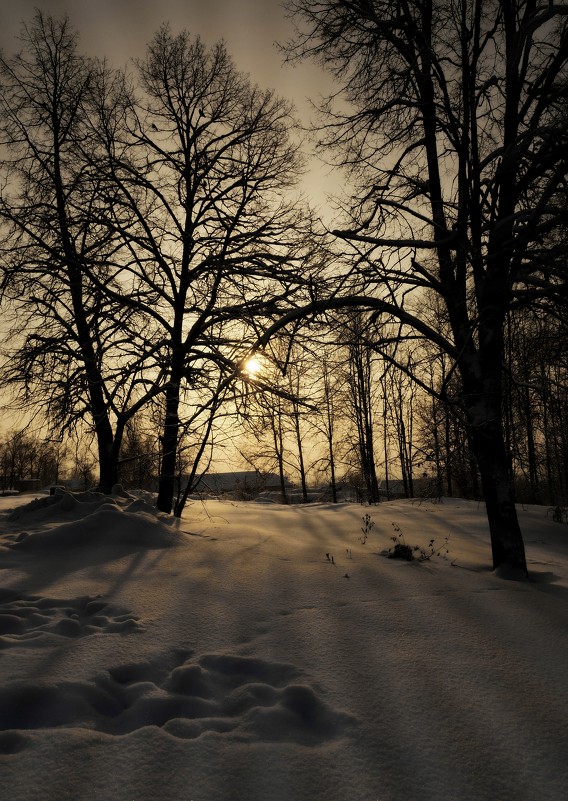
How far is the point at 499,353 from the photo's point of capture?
4965 mm

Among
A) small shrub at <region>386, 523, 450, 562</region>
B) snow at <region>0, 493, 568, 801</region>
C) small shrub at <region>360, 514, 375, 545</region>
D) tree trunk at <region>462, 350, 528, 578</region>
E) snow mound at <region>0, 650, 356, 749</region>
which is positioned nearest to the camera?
snow at <region>0, 493, 568, 801</region>

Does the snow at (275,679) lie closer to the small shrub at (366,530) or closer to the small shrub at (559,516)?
the small shrub at (366,530)

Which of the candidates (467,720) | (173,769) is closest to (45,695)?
(173,769)

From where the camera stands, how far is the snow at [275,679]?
6.06 ft

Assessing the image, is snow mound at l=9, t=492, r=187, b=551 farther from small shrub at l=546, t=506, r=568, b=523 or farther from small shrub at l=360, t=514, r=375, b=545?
small shrub at l=546, t=506, r=568, b=523

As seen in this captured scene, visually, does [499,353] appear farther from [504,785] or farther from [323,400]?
[504,785]

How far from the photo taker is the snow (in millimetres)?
1847

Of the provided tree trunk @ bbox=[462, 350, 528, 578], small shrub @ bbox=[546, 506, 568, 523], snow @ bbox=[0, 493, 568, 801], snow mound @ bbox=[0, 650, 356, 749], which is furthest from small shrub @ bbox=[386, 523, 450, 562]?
small shrub @ bbox=[546, 506, 568, 523]

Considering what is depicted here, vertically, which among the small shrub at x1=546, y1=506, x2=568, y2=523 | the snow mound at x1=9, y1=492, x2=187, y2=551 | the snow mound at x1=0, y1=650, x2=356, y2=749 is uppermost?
the snow mound at x1=9, y1=492, x2=187, y2=551

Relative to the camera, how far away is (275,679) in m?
2.54

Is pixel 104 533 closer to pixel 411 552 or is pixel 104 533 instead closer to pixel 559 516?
pixel 411 552

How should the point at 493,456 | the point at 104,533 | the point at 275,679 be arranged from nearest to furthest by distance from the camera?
1. the point at 275,679
2. the point at 493,456
3. the point at 104,533

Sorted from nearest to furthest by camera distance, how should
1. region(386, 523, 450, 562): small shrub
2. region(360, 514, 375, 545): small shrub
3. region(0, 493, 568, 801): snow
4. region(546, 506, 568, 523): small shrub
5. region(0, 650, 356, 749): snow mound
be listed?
1. region(0, 493, 568, 801): snow
2. region(0, 650, 356, 749): snow mound
3. region(386, 523, 450, 562): small shrub
4. region(360, 514, 375, 545): small shrub
5. region(546, 506, 568, 523): small shrub

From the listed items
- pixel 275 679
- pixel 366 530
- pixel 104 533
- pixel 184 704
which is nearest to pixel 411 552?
pixel 366 530
